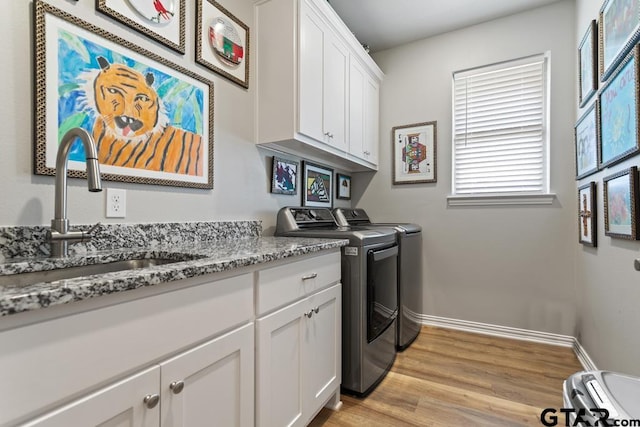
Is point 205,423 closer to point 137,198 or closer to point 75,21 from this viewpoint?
point 137,198

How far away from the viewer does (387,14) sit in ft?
8.28

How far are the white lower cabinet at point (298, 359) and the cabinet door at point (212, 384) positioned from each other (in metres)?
0.06

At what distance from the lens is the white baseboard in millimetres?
2248

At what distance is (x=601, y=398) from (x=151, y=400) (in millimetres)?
1011

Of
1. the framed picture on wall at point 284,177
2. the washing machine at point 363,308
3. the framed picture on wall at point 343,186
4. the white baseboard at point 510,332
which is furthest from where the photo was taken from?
the framed picture on wall at point 343,186

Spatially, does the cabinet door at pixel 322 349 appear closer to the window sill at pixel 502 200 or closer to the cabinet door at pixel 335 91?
the cabinet door at pixel 335 91

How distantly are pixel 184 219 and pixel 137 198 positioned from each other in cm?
24

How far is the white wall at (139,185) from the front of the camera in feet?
3.20

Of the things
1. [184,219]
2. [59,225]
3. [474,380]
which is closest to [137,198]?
[184,219]

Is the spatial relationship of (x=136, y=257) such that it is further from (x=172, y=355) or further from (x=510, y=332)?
(x=510, y=332)

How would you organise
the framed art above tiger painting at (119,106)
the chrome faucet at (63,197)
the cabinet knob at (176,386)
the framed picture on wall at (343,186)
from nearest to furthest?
the cabinet knob at (176,386), the chrome faucet at (63,197), the framed art above tiger painting at (119,106), the framed picture on wall at (343,186)

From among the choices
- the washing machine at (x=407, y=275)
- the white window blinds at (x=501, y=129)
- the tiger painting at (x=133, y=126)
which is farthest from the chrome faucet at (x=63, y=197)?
the white window blinds at (x=501, y=129)

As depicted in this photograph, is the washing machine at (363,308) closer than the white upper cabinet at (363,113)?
Yes

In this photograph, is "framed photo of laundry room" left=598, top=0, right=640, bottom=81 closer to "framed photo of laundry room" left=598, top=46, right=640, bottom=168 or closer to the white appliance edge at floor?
"framed photo of laundry room" left=598, top=46, right=640, bottom=168
